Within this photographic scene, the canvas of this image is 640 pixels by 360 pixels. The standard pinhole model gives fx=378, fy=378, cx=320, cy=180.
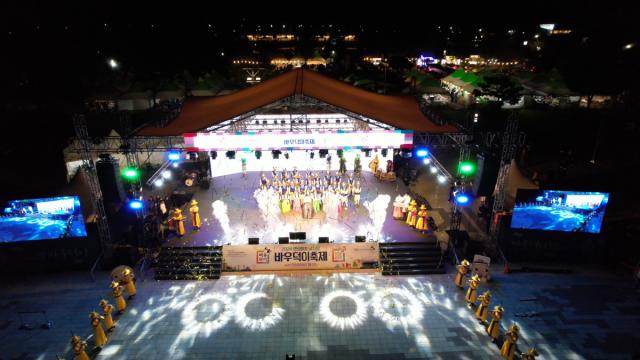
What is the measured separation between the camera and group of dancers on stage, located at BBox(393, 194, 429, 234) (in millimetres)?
13703

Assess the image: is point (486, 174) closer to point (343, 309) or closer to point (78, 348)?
point (343, 309)

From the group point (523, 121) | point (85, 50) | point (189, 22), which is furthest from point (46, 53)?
point (523, 121)

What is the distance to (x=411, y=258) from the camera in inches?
495

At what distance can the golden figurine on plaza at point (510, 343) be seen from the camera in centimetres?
848

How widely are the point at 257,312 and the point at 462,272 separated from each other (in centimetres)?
611

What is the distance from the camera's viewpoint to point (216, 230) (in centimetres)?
1390

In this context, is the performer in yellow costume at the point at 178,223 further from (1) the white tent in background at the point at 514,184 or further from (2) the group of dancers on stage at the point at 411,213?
(1) the white tent in background at the point at 514,184

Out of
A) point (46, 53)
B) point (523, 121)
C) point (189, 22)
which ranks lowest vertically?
point (523, 121)

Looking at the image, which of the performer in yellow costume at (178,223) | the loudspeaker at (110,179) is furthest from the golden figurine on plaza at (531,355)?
the loudspeaker at (110,179)

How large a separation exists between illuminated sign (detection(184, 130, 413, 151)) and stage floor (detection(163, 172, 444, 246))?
3.31 m

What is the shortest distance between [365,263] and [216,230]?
18.3ft

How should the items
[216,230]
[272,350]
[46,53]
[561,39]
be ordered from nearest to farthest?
[272,350]
[216,230]
[46,53]
[561,39]

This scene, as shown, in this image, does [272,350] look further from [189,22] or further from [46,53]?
[189,22]

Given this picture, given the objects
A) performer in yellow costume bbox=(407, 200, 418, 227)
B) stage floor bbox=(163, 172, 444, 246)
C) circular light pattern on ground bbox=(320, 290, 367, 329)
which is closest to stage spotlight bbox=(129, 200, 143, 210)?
stage floor bbox=(163, 172, 444, 246)
